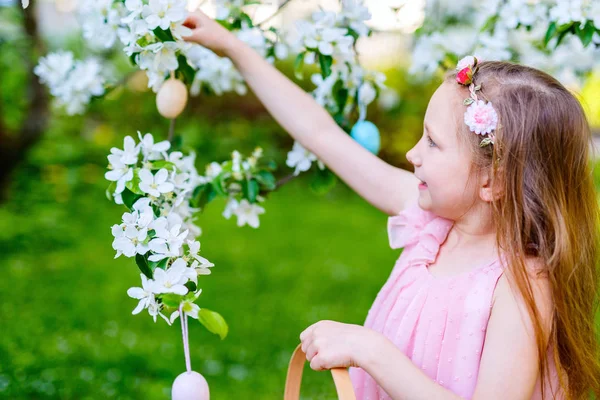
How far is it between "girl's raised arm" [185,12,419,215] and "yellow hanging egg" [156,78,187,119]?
0.12m

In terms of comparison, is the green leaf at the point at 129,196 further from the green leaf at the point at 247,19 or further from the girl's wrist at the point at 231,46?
the green leaf at the point at 247,19

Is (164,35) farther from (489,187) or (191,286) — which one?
(489,187)

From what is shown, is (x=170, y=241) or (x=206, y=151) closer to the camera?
(x=170, y=241)

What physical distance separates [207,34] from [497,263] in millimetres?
780

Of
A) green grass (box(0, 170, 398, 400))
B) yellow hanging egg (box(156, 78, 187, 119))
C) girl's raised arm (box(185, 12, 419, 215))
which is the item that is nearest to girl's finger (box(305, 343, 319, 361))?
girl's raised arm (box(185, 12, 419, 215))

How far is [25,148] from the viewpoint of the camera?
4.86 metres

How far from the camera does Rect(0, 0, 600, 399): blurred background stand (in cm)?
330

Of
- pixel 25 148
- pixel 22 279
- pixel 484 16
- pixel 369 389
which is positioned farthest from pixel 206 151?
pixel 369 389

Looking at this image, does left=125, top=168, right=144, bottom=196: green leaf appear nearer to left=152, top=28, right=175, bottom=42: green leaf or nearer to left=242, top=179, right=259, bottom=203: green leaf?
left=152, top=28, right=175, bottom=42: green leaf

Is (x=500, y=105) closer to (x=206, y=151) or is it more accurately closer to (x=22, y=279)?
(x=22, y=279)

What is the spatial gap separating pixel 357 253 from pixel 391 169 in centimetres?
329

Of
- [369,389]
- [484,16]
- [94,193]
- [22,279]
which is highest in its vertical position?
[484,16]

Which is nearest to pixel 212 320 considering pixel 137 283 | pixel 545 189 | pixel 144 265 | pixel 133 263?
pixel 144 265

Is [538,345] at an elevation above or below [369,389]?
above
